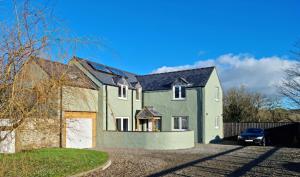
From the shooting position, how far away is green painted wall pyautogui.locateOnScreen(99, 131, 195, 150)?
22500 mm

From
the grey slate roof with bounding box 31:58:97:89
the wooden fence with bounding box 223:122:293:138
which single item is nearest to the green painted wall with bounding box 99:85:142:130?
the wooden fence with bounding box 223:122:293:138

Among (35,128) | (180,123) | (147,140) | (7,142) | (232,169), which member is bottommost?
(232,169)

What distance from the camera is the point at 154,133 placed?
887 inches

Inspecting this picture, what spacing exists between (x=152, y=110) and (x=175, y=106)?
2.26 m

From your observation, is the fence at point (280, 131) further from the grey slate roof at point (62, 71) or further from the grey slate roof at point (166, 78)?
the grey slate roof at point (62, 71)

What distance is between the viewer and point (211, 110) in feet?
98.1

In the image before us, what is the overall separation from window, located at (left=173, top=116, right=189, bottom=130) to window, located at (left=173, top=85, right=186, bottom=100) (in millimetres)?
1925

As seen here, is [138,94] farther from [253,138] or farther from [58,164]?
[58,164]

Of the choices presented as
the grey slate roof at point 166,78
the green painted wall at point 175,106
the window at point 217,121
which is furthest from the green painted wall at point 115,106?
the window at point 217,121

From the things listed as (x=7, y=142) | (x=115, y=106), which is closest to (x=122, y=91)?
(x=115, y=106)

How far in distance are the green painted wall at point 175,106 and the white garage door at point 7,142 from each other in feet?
80.6

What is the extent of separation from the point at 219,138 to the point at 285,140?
6.24 m

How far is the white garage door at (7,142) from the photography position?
388 cm

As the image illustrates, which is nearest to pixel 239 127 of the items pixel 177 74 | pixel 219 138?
pixel 219 138
